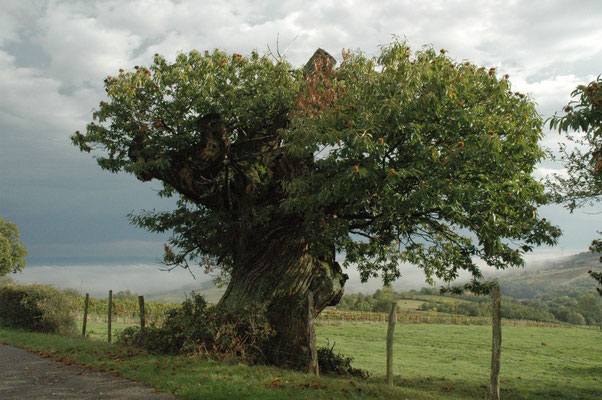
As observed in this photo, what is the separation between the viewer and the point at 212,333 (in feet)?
41.8

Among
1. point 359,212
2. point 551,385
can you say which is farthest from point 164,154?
point 551,385

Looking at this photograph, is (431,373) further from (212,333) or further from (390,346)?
(212,333)

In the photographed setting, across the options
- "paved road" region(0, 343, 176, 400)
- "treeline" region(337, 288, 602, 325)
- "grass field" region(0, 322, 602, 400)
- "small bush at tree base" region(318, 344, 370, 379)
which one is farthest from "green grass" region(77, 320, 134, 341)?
"treeline" region(337, 288, 602, 325)

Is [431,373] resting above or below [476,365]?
above

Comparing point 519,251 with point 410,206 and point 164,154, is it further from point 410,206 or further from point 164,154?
point 164,154

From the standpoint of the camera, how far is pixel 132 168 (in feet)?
47.1

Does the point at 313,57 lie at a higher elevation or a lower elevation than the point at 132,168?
higher

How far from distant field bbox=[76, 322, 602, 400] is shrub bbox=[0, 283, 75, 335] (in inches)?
85.5

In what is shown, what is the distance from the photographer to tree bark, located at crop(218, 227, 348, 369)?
13695mm

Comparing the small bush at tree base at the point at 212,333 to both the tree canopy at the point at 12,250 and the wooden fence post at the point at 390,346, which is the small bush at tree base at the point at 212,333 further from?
the tree canopy at the point at 12,250

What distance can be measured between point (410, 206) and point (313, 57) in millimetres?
9458

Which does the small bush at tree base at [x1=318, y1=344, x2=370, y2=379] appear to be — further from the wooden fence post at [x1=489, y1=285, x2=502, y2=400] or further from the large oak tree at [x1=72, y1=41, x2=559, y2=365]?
the wooden fence post at [x1=489, y1=285, x2=502, y2=400]

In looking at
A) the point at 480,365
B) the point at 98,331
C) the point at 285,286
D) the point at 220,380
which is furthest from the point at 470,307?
the point at 220,380

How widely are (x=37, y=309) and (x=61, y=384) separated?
13806 millimetres
